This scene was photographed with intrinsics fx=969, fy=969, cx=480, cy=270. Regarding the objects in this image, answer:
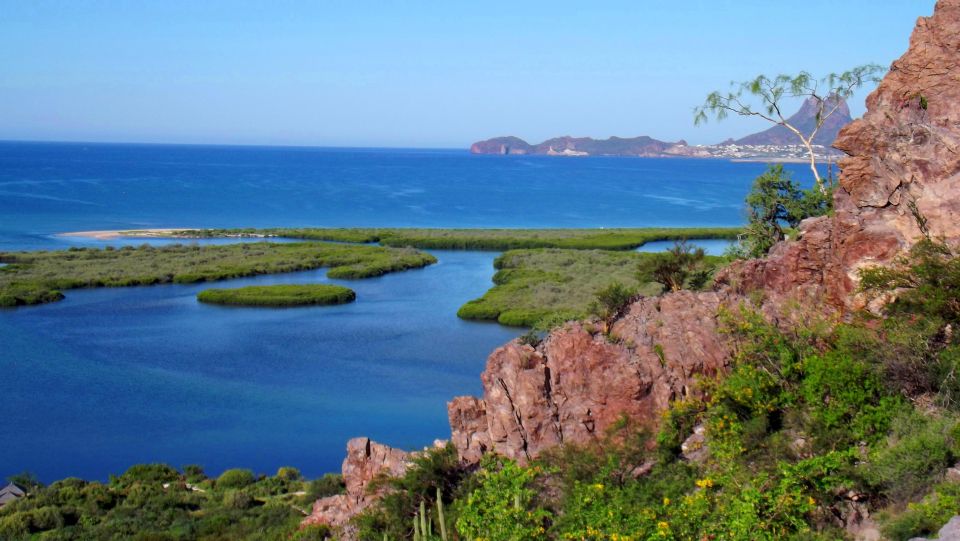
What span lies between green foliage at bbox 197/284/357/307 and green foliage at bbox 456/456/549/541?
37514mm

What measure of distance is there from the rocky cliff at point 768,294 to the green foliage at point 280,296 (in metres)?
33.1

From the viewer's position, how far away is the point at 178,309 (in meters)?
48.9

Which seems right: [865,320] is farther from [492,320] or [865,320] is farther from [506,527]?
[492,320]

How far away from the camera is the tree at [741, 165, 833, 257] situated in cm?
2345

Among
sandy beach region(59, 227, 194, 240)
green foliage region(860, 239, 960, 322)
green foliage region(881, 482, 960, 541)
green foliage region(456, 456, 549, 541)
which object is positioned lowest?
sandy beach region(59, 227, 194, 240)

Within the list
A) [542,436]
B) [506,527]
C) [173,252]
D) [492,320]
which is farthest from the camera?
[173,252]

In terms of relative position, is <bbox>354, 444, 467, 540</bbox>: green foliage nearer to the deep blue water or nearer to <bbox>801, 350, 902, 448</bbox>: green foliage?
<bbox>801, 350, 902, 448</bbox>: green foliage

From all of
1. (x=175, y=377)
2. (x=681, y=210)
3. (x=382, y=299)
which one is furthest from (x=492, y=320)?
(x=681, y=210)

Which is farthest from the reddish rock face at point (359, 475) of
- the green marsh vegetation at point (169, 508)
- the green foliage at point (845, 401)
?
the green foliage at point (845, 401)

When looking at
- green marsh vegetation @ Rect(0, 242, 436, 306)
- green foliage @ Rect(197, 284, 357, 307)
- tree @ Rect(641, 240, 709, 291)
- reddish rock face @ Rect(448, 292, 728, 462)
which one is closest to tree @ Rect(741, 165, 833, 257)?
tree @ Rect(641, 240, 709, 291)

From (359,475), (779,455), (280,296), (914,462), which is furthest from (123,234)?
(914,462)

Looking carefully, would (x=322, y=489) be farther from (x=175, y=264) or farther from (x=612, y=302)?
(x=175, y=264)

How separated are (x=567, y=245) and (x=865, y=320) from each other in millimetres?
59785

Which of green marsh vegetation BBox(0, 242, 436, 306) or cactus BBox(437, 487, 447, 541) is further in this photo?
green marsh vegetation BBox(0, 242, 436, 306)
